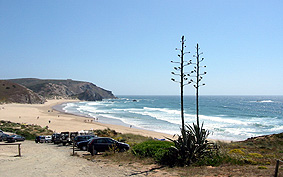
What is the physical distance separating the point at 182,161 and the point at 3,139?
855 inches

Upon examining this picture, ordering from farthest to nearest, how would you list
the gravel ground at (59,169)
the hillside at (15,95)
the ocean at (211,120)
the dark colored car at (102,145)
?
the hillside at (15,95) → the ocean at (211,120) → the dark colored car at (102,145) → the gravel ground at (59,169)

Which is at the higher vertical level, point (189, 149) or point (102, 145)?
point (189, 149)

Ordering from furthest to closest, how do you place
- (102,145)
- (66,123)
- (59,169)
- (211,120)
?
(211,120), (66,123), (102,145), (59,169)

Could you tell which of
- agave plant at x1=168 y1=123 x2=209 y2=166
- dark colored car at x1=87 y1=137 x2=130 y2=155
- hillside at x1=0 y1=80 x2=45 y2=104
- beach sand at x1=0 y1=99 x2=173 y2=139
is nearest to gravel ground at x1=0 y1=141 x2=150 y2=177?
agave plant at x1=168 y1=123 x2=209 y2=166

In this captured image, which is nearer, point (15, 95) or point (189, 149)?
point (189, 149)

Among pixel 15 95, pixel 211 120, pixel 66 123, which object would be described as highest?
pixel 15 95

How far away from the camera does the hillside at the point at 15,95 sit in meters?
106

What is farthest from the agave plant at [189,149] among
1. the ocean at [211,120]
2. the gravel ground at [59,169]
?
the ocean at [211,120]

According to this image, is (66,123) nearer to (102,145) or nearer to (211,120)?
(211,120)

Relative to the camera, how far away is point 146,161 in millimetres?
11898

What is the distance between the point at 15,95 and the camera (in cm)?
11156

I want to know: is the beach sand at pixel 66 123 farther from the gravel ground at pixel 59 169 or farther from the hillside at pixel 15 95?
the hillside at pixel 15 95

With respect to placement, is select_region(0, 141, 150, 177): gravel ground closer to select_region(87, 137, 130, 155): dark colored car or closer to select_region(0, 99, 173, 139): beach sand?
select_region(87, 137, 130, 155): dark colored car

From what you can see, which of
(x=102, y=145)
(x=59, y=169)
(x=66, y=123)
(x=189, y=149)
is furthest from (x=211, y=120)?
(x=59, y=169)
